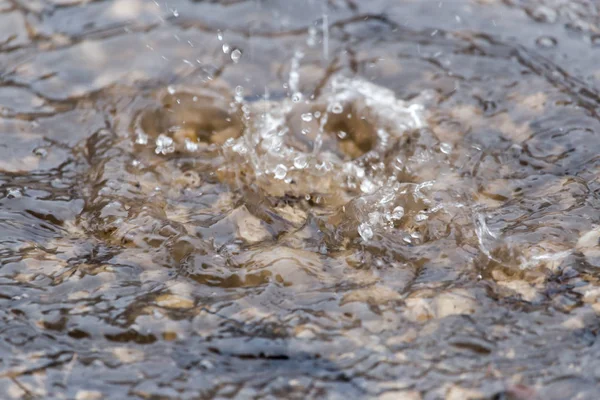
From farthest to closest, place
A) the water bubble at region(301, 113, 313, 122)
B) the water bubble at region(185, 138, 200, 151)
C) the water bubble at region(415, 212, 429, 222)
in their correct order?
1. the water bubble at region(301, 113, 313, 122)
2. the water bubble at region(185, 138, 200, 151)
3. the water bubble at region(415, 212, 429, 222)

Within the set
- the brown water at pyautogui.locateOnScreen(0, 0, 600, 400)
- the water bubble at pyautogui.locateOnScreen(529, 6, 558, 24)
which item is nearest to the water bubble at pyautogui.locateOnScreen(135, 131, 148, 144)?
the brown water at pyautogui.locateOnScreen(0, 0, 600, 400)

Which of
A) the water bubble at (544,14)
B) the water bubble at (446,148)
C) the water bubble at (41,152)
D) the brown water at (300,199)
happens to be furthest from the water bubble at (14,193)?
the water bubble at (544,14)

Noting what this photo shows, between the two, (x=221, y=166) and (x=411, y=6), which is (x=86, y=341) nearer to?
(x=221, y=166)

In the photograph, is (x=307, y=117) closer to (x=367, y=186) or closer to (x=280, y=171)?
(x=280, y=171)

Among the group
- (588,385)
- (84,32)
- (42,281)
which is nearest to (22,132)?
(84,32)

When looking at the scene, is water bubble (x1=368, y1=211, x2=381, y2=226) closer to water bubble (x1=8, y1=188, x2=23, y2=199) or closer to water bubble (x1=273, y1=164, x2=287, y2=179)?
water bubble (x1=273, y1=164, x2=287, y2=179)

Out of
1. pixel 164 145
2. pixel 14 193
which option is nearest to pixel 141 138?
pixel 164 145

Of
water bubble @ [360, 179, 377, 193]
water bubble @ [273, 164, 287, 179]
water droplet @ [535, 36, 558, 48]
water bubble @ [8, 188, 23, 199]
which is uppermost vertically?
water droplet @ [535, 36, 558, 48]
